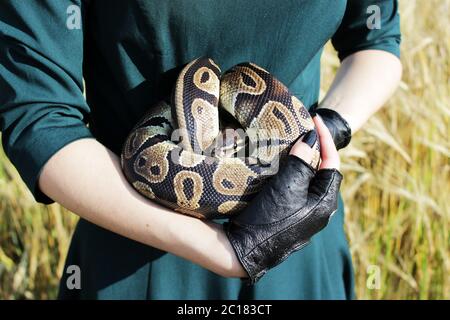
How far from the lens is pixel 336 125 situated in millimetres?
2008

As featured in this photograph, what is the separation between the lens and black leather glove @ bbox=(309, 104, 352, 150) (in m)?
2.00

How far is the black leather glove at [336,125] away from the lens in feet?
6.55

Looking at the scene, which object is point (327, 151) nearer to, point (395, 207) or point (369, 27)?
point (369, 27)

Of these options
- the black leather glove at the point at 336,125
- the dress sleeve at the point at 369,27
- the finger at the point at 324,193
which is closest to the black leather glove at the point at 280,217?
the finger at the point at 324,193

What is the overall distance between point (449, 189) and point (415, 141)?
303 mm

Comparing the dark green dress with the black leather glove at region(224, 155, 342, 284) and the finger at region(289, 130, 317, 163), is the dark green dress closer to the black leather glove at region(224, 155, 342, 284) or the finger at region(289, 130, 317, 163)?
the finger at region(289, 130, 317, 163)

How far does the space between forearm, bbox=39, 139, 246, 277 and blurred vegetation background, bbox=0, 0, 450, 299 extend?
1449mm

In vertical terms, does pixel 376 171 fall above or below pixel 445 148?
below

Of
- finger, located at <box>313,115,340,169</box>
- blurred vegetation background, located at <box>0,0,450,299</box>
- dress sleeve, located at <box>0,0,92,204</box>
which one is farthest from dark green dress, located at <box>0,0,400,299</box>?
blurred vegetation background, located at <box>0,0,450,299</box>

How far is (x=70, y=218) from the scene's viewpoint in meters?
3.15

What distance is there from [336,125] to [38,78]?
3.26 feet

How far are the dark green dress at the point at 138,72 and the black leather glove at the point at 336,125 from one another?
84mm
